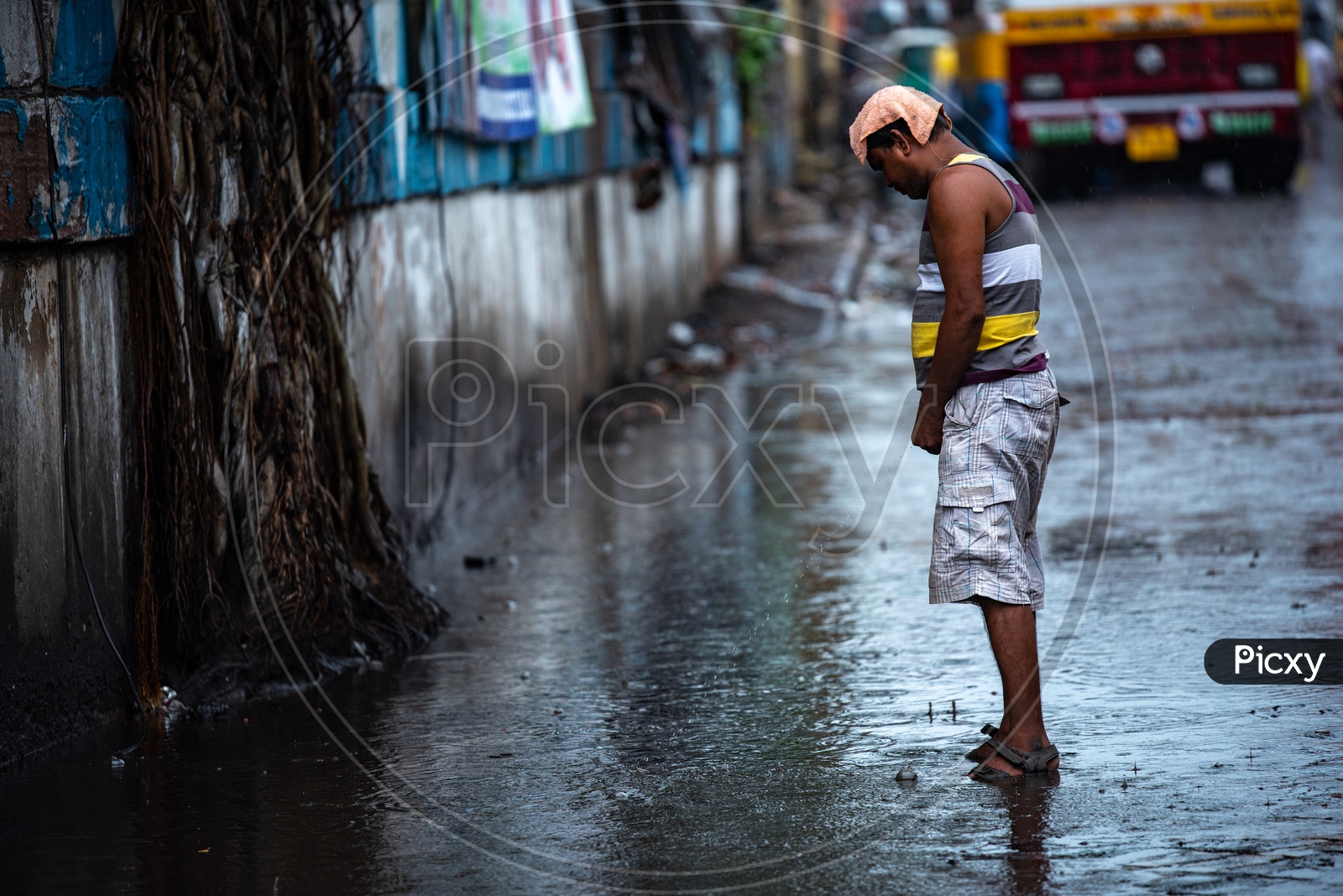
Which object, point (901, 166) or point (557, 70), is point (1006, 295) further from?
point (557, 70)

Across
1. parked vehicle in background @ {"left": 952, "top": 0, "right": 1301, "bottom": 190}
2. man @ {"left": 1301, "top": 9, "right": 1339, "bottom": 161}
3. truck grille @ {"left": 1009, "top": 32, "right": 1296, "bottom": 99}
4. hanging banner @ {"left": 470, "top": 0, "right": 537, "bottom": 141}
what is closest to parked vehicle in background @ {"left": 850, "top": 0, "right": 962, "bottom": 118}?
parked vehicle in background @ {"left": 952, "top": 0, "right": 1301, "bottom": 190}

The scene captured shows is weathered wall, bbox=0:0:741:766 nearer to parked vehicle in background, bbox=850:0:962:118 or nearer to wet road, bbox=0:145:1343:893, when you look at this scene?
wet road, bbox=0:145:1343:893

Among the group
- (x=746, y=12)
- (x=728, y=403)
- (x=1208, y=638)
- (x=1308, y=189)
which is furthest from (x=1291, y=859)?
(x=1308, y=189)

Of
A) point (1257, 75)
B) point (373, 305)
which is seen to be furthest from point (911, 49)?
point (373, 305)

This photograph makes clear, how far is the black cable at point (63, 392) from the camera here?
4320 millimetres

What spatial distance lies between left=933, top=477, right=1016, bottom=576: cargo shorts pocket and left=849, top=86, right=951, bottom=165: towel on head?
856mm

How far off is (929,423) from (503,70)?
466 centimetres

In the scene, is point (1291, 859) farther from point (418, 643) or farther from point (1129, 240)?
point (1129, 240)

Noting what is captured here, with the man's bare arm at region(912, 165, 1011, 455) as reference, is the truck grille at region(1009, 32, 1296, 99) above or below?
above

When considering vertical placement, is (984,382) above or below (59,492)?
above

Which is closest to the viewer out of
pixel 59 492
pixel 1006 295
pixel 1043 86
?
pixel 1006 295

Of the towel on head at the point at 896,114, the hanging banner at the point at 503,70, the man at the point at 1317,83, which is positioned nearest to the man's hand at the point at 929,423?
the towel on head at the point at 896,114

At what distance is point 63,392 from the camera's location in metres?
4.46

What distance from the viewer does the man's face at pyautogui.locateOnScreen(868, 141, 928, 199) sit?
162 inches
